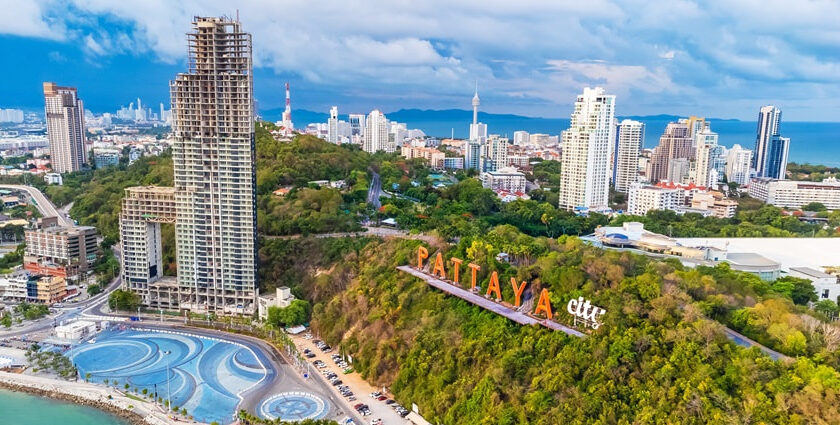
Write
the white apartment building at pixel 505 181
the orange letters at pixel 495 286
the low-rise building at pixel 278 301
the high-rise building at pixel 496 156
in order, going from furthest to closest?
the high-rise building at pixel 496 156 < the white apartment building at pixel 505 181 < the low-rise building at pixel 278 301 < the orange letters at pixel 495 286

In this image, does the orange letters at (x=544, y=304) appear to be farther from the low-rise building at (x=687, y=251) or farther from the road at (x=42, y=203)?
the road at (x=42, y=203)

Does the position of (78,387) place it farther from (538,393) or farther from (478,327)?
(538,393)

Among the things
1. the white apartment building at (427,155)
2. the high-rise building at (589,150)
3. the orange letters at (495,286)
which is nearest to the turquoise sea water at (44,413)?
the orange letters at (495,286)

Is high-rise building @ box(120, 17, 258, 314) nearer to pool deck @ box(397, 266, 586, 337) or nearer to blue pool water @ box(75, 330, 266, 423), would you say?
blue pool water @ box(75, 330, 266, 423)

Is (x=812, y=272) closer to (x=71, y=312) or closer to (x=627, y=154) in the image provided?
(x=71, y=312)

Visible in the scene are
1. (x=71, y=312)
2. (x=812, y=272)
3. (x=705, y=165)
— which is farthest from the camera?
(x=705, y=165)

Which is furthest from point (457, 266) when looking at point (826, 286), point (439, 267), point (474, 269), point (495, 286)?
point (826, 286)
